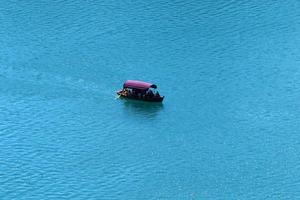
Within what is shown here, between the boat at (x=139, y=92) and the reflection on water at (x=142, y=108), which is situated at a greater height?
the boat at (x=139, y=92)

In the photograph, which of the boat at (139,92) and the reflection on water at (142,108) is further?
the boat at (139,92)

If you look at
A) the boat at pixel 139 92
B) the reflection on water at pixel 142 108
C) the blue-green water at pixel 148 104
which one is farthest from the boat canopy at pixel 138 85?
the blue-green water at pixel 148 104

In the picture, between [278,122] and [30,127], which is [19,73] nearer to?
[30,127]

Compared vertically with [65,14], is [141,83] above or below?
below

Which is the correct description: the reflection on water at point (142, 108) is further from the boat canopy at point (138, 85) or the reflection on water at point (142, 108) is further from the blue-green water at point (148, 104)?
the boat canopy at point (138, 85)

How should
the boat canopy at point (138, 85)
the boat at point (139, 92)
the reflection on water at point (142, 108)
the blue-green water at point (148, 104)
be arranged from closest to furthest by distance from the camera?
the blue-green water at point (148, 104)
the reflection on water at point (142, 108)
the boat at point (139, 92)
the boat canopy at point (138, 85)

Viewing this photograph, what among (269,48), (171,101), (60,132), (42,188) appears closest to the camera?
(42,188)

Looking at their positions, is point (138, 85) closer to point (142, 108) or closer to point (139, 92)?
point (139, 92)

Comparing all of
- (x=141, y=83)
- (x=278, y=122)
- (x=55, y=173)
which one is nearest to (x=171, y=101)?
(x=141, y=83)
